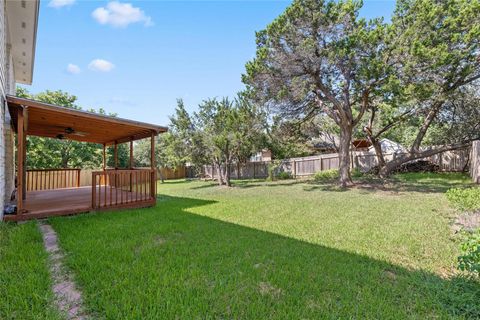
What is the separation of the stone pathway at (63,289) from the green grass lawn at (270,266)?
94mm

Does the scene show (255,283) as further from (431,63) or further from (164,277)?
(431,63)

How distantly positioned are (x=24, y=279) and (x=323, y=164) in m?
15.3

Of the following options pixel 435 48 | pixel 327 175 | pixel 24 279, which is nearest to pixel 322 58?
pixel 435 48

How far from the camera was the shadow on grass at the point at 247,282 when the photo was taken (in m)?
2.14

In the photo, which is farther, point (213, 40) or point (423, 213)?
point (213, 40)

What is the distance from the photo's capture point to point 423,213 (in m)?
5.65

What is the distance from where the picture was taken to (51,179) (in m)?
11.1

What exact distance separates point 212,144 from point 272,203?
19.5ft

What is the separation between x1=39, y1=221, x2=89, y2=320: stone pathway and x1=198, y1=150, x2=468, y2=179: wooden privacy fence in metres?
14.5

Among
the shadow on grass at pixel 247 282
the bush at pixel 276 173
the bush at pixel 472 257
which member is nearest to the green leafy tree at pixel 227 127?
the bush at pixel 276 173

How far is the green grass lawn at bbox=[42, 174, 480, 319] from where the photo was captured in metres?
2.18

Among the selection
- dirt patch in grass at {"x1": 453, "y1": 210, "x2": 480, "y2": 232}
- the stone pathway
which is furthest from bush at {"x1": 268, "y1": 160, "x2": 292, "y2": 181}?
the stone pathway

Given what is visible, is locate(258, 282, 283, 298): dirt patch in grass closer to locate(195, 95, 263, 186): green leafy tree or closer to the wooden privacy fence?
locate(195, 95, 263, 186): green leafy tree

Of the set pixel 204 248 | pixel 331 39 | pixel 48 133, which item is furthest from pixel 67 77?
pixel 204 248
